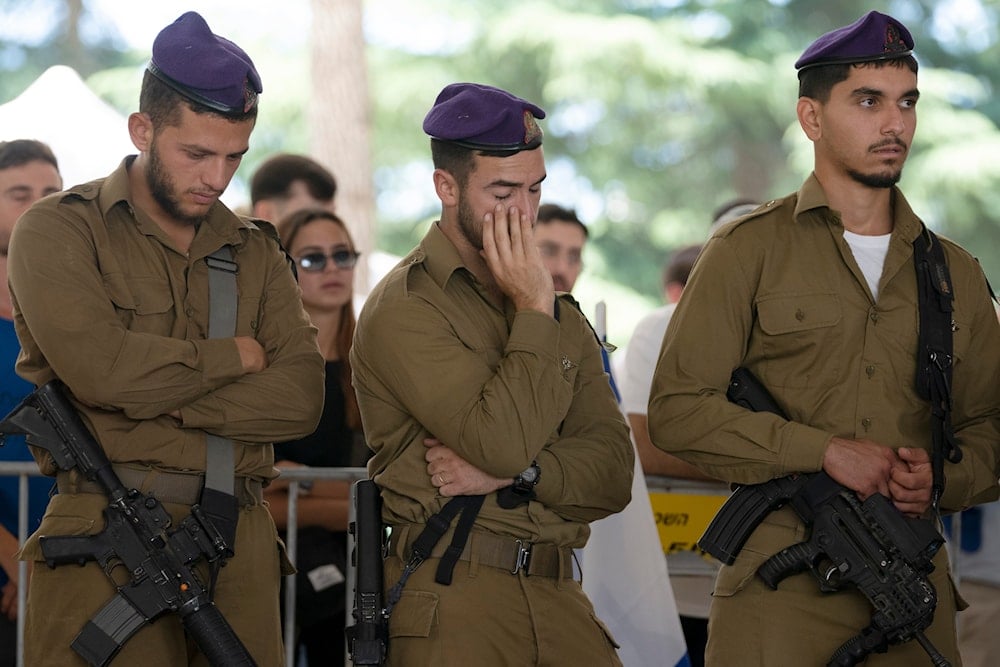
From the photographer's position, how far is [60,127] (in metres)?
7.33

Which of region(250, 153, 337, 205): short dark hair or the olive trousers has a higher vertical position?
region(250, 153, 337, 205): short dark hair

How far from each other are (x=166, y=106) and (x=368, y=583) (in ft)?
4.71

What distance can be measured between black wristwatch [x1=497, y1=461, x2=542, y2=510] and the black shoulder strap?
1092 mm

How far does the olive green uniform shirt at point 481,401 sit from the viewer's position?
11.8 ft

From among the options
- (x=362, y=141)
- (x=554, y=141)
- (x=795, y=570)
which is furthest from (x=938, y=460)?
(x=554, y=141)

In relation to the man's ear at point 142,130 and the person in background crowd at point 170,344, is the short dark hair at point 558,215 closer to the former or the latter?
the person in background crowd at point 170,344

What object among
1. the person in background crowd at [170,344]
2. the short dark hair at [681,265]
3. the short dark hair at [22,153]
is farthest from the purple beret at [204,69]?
the short dark hair at [681,265]

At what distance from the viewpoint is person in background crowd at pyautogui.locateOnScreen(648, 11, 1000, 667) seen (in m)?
3.83

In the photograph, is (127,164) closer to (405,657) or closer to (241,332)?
(241,332)

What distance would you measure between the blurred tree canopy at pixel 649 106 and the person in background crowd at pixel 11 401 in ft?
47.1

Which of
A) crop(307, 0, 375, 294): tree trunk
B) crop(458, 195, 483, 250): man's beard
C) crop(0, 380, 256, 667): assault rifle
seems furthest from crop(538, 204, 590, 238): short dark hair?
crop(307, 0, 375, 294): tree trunk

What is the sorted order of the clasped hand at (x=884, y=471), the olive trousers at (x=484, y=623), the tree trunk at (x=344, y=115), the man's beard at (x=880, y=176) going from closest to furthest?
the olive trousers at (x=484, y=623)
the clasped hand at (x=884, y=471)
the man's beard at (x=880, y=176)
the tree trunk at (x=344, y=115)

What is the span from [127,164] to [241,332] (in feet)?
1.94

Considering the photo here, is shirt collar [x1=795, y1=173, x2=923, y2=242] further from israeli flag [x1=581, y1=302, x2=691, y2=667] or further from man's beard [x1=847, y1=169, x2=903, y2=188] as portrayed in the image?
israeli flag [x1=581, y1=302, x2=691, y2=667]
